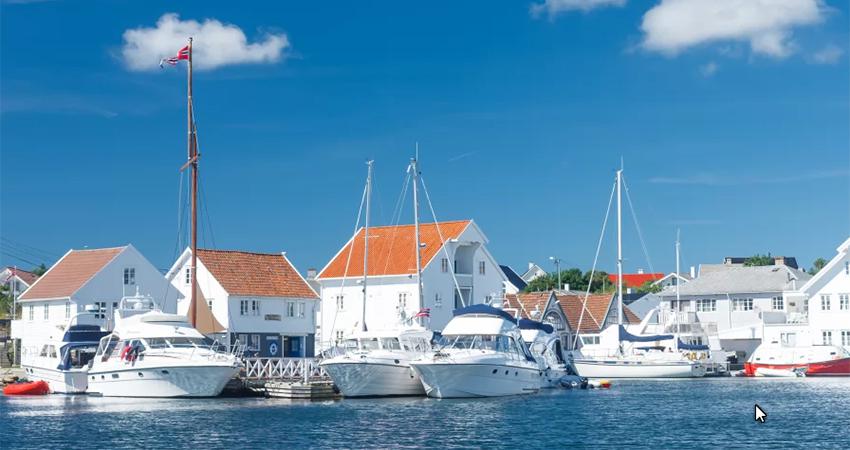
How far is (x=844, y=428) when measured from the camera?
49188 millimetres

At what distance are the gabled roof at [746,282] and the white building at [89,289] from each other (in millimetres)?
51078

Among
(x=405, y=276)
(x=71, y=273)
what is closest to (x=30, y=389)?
(x=71, y=273)

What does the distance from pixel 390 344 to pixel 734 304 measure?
180 ft

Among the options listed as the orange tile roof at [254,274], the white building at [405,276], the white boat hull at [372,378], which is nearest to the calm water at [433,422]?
the white boat hull at [372,378]

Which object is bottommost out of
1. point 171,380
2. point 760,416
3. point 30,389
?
point 760,416

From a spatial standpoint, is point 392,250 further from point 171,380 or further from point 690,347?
point 171,380

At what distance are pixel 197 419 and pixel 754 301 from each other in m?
70.4

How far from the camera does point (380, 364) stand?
61.8 meters

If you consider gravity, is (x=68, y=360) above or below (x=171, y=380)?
above

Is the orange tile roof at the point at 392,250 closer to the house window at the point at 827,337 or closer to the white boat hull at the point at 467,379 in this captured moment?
the house window at the point at 827,337

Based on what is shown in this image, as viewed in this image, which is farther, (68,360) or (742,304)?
(742,304)

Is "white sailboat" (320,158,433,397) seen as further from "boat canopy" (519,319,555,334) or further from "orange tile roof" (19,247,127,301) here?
"orange tile roof" (19,247,127,301)

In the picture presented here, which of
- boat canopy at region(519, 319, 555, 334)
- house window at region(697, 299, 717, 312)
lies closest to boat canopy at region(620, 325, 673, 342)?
boat canopy at region(519, 319, 555, 334)

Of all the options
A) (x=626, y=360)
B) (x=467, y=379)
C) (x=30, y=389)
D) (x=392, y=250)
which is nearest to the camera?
(x=467, y=379)
